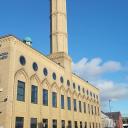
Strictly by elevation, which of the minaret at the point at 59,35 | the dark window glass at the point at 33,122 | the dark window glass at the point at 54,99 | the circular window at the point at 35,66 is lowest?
the dark window glass at the point at 33,122

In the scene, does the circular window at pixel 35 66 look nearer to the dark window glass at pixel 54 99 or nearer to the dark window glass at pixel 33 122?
the dark window glass at pixel 54 99

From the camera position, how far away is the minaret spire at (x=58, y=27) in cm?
4831

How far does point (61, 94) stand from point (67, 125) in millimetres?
5720

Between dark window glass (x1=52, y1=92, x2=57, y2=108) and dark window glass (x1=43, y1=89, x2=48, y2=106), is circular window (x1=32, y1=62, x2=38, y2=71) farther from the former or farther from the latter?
dark window glass (x1=52, y1=92, x2=57, y2=108)

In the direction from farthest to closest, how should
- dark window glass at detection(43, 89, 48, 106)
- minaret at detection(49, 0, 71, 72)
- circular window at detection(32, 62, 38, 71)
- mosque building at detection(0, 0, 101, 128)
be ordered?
minaret at detection(49, 0, 71, 72)
dark window glass at detection(43, 89, 48, 106)
circular window at detection(32, 62, 38, 71)
mosque building at detection(0, 0, 101, 128)

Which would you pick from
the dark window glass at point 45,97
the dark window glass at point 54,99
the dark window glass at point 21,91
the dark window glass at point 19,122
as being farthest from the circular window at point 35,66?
the dark window glass at point 19,122

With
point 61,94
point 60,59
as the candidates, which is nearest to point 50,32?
point 60,59

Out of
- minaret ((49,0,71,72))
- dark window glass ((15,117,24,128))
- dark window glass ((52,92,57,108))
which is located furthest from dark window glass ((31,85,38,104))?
minaret ((49,0,71,72))

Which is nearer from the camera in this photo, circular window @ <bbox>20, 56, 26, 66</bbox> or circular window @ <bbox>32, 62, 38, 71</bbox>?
circular window @ <bbox>20, 56, 26, 66</bbox>

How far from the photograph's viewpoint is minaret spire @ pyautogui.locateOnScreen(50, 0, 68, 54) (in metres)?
48.3

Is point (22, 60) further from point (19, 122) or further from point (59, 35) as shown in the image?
point (59, 35)

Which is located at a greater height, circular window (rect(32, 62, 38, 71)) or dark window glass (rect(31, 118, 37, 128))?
circular window (rect(32, 62, 38, 71))

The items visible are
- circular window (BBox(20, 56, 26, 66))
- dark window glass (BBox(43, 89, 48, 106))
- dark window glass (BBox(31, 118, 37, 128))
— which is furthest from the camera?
dark window glass (BBox(43, 89, 48, 106))

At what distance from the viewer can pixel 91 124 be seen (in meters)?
60.0
